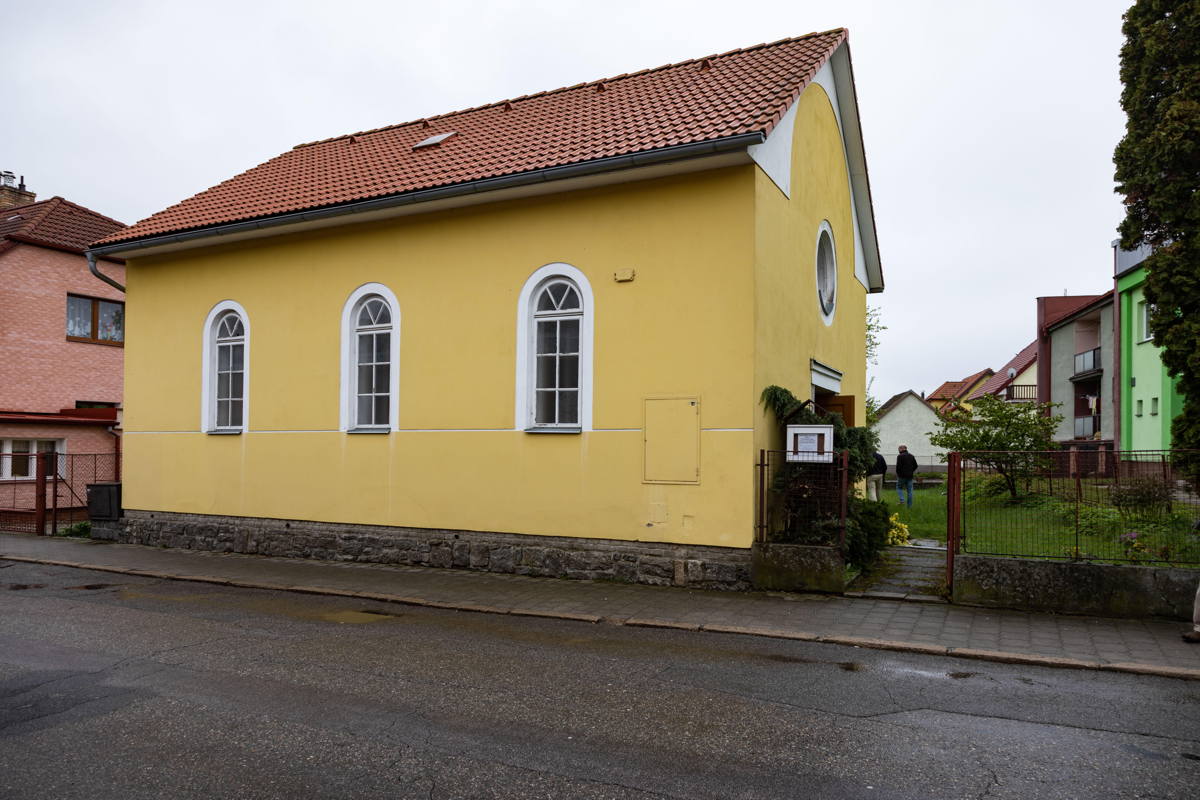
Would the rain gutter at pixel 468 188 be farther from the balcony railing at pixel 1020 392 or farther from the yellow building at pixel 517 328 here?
the balcony railing at pixel 1020 392

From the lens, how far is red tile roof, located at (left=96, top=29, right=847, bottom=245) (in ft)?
34.1

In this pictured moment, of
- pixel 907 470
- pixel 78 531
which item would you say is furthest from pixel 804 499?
pixel 78 531

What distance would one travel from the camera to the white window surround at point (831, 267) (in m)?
12.9

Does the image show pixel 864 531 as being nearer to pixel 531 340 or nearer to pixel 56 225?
pixel 531 340

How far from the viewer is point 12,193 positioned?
92.4ft

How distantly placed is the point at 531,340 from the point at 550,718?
658cm

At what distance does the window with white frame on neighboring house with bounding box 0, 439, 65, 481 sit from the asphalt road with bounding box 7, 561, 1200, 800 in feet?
51.1

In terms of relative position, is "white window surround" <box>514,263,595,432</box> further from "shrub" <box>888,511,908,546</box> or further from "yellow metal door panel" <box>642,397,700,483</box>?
"shrub" <box>888,511,908,546</box>

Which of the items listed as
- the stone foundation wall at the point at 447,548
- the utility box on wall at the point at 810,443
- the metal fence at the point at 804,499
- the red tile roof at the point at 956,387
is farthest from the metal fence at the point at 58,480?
the red tile roof at the point at 956,387

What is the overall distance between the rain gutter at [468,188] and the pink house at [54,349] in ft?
30.6

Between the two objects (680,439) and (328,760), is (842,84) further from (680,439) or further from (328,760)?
(328,760)

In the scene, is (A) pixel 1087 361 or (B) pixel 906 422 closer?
(A) pixel 1087 361

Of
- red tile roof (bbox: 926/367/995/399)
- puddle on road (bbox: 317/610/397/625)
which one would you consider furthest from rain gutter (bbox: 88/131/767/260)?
red tile roof (bbox: 926/367/995/399)

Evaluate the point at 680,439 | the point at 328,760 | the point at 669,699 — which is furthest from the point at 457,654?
the point at 680,439
